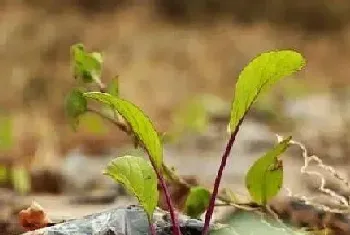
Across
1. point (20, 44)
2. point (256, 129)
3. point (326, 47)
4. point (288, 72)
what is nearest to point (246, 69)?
point (288, 72)

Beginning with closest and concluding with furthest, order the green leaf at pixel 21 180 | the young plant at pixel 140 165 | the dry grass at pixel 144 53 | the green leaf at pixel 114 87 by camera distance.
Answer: the young plant at pixel 140 165, the green leaf at pixel 114 87, the green leaf at pixel 21 180, the dry grass at pixel 144 53

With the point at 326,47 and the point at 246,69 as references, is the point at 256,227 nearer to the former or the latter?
the point at 246,69

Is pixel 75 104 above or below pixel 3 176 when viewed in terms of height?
Answer: above

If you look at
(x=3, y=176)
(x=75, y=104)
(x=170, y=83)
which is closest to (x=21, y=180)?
(x=3, y=176)

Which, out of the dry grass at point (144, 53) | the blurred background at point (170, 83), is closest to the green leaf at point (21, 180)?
the blurred background at point (170, 83)

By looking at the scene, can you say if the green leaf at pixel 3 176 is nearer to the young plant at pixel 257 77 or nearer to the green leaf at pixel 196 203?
the green leaf at pixel 196 203

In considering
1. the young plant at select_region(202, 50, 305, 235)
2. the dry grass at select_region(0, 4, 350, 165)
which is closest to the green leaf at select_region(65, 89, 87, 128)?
the young plant at select_region(202, 50, 305, 235)

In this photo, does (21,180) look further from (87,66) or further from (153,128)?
(153,128)
